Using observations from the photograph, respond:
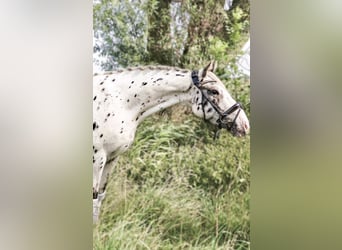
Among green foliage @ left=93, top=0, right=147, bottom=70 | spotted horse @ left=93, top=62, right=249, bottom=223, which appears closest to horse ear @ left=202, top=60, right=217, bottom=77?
spotted horse @ left=93, top=62, right=249, bottom=223

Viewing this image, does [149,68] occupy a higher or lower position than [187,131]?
higher

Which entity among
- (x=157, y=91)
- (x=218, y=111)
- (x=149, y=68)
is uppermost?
(x=149, y=68)

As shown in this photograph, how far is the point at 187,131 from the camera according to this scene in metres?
2.16

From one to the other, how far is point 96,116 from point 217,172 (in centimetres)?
72

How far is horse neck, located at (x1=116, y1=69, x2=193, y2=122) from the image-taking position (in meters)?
2.14

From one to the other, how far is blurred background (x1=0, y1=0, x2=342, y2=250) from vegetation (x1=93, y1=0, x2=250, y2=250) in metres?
0.01

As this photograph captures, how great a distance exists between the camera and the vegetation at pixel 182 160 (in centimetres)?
211

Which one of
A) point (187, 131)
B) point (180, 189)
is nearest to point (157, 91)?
point (187, 131)

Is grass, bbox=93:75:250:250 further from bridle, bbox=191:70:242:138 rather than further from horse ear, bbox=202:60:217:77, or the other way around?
horse ear, bbox=202:60:217:77

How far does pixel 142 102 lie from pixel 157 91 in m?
0.10

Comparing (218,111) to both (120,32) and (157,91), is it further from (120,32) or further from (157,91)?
(120,32)

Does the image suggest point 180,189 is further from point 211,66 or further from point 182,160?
point 211,66
